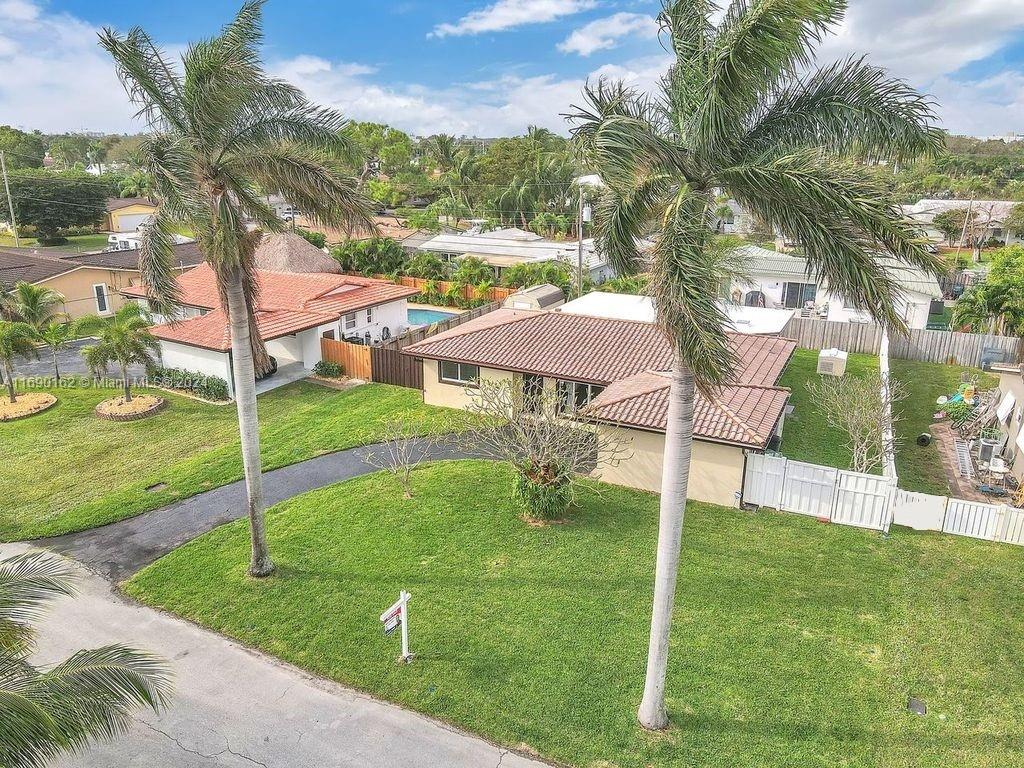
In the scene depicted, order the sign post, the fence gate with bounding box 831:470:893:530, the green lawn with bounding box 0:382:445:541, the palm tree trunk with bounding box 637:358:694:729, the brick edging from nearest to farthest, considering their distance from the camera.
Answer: the palm tree trunk with bounding box 637:358:694:729 → the sign post → the fence gate with bounding box 831:470:893:530 → the green lawn with bounding box 0:382:445:541 → the brick edging

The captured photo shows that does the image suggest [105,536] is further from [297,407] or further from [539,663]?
[539,663]

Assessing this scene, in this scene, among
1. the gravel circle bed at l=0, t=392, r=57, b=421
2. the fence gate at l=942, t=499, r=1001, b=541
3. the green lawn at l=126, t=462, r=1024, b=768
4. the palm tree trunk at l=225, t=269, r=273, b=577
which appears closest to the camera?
the green lawn at l=126, t=462, r=1024, b=768

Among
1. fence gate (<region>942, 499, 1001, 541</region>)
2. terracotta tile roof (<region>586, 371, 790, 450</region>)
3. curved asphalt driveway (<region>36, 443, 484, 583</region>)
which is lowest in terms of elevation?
curved asphalt driveway (<region>36, 443, 484, 583</region>)

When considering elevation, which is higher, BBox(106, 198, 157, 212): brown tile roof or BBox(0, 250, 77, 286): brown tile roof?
BBox(106, 198, 157, 212): brown tile roof

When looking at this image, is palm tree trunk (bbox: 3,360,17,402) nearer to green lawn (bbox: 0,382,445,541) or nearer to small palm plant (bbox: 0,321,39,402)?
small palm plant (bbox: 0,321,39,402)

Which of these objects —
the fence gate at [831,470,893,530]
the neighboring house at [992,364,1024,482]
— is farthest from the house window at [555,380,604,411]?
the neighboring house at [992,364,1024,482]

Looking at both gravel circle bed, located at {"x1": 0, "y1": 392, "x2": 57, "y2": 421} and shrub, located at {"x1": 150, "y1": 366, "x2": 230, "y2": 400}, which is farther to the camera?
shrub, located at {"x1": 150, "y1": 366, "x2": 230, "y2": 400}

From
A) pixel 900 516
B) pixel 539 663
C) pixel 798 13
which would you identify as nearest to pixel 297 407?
pixel 539 663
